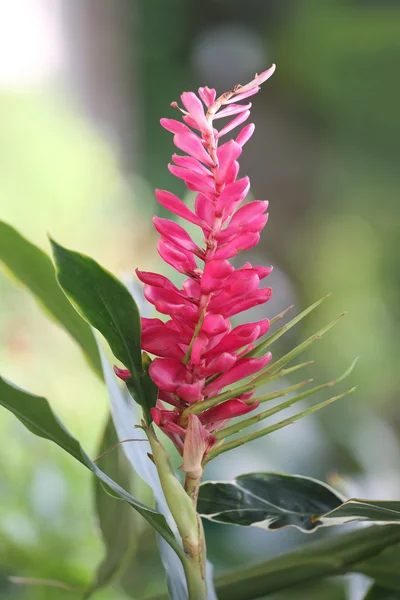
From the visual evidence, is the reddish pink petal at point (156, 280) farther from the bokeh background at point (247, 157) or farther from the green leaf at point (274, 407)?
the bokeh background at point (247, 157)

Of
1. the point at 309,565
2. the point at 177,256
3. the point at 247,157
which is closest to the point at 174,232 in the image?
the point at 177,256

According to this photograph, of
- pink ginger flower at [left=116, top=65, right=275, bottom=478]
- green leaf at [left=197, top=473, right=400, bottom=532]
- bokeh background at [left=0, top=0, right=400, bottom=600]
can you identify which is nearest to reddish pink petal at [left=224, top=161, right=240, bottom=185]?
pink ginger flower at [left=116, top=65, right=275, bottom=478]

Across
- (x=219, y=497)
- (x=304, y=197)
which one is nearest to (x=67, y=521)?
(x=219, y=497)

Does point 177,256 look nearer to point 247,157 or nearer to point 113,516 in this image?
point 113,516

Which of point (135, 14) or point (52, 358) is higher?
point (135, 14)

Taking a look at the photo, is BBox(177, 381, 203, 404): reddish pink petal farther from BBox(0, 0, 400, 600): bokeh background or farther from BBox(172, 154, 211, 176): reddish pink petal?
BBox(0, 0, 400, 600): bokeh background

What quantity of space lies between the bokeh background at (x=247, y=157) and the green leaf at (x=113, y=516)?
275 mm

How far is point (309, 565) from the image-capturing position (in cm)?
25

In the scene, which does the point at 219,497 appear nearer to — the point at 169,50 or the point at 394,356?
the point at 394,356

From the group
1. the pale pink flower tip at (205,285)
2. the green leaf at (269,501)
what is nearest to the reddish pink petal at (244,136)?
the pale pink flower tip at (205,285)

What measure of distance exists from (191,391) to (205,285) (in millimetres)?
30

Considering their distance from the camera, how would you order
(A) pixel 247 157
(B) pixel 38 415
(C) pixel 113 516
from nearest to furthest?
(B) pixel 38 415 → (C) pixel 113 516 → (A) pixel 247 157

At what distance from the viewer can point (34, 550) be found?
0.41 meters

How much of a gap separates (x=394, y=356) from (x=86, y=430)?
86 cm
